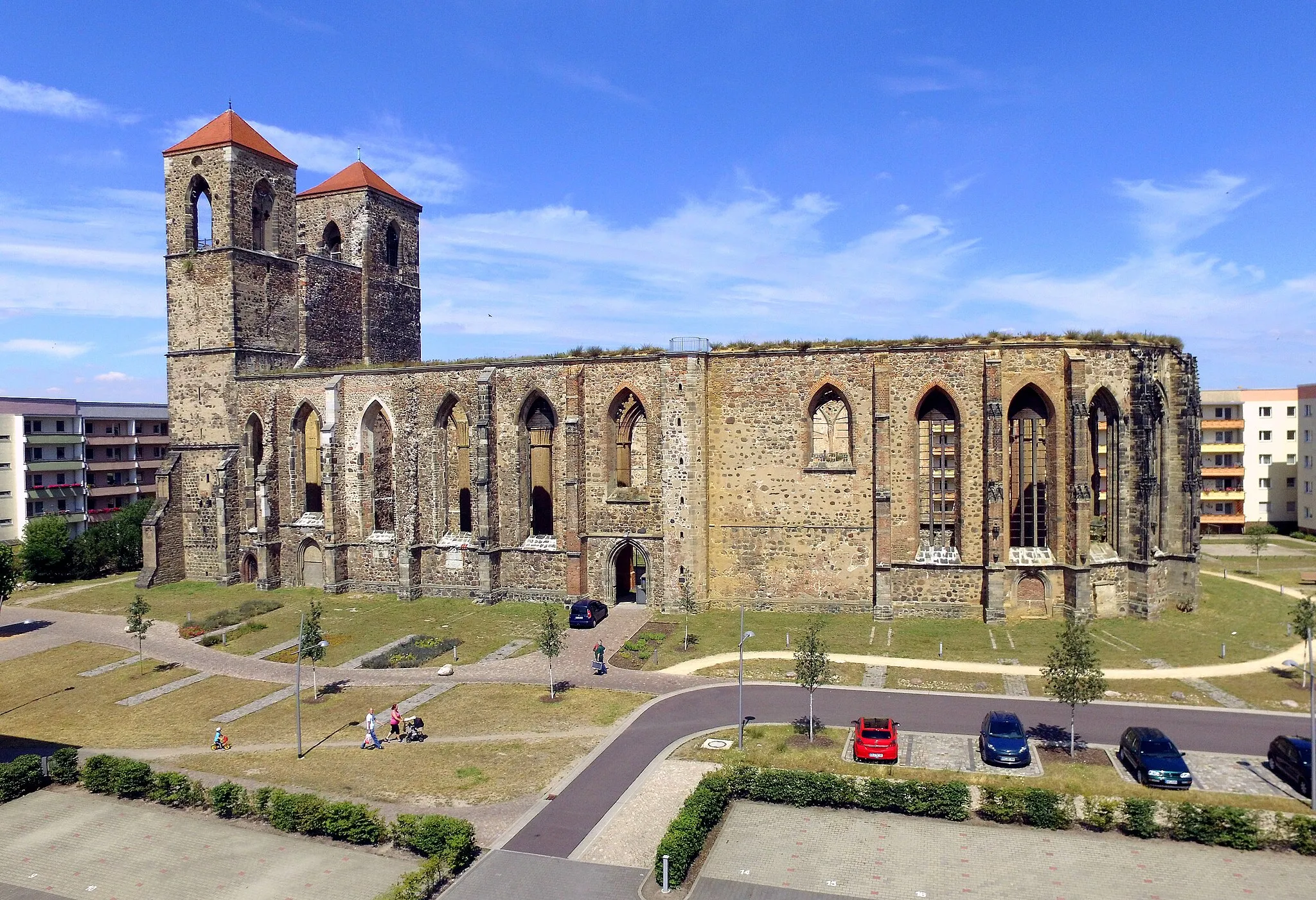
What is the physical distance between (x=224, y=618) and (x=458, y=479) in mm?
13767

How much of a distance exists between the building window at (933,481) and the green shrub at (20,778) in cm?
3452

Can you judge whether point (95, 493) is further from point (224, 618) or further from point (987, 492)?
point (987, 492)

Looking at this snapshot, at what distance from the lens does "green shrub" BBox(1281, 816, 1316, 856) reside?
17.9 meters

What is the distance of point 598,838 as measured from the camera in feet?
62.4

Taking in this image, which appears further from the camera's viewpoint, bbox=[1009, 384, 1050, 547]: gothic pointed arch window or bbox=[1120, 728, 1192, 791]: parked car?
bbox=[1009, 384, 1050, 547]: gothic pointed arch window

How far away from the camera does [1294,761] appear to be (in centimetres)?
2092

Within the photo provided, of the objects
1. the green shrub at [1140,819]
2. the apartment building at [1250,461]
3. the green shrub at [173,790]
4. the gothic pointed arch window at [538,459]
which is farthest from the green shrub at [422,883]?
the apartment building at [1250,461]

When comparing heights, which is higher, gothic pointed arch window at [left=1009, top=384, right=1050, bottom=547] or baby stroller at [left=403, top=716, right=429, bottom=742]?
gothic pointed arch window at [left=1009, top=384, right=1050, bottom=547]

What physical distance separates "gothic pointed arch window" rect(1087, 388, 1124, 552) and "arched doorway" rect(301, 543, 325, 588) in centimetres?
4200

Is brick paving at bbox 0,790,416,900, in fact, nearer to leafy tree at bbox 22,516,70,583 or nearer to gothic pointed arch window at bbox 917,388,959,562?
gothic pointed arch window at bbox 917,388,959,562

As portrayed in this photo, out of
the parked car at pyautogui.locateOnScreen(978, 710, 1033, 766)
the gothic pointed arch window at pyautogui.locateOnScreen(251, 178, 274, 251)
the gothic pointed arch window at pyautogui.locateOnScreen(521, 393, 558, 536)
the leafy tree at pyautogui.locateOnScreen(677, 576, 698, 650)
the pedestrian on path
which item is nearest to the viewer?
the parked car at pyautogui.locateOnScreen(978, 710, 1033, 766)

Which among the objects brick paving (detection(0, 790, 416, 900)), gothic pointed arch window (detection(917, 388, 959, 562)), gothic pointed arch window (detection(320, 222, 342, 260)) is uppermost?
gothic pointed arch window (detection(320, 222, 342, 260))

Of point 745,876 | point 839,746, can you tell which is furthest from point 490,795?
→ point 839,746

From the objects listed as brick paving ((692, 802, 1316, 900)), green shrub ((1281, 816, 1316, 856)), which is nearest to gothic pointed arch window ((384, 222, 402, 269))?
brick paving ((692, 802, 1316, 900))
